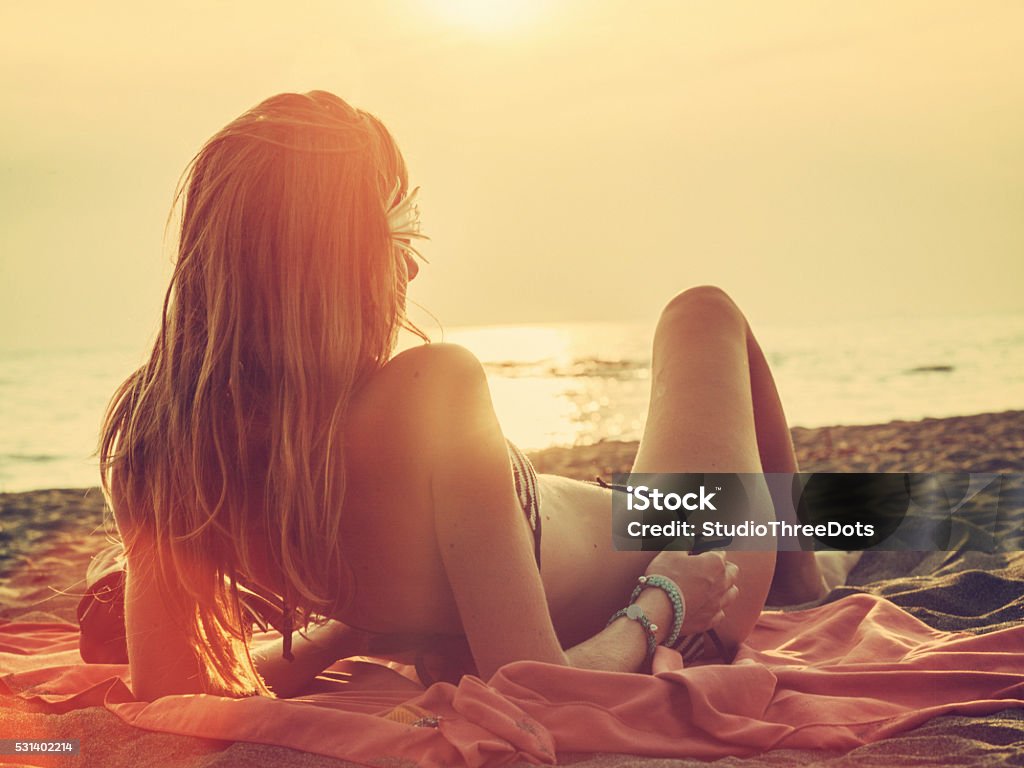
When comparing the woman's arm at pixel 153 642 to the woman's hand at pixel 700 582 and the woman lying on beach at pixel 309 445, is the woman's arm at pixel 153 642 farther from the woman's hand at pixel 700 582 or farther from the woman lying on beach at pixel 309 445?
the woman's hand at pixel 700 582

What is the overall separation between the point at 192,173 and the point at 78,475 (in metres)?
8.96

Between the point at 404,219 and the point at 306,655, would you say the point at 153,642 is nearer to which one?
the point at 306,655

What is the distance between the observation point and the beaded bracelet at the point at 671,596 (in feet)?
6.72

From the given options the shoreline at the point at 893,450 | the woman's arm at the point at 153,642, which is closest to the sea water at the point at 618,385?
the shoreline at the point at 893,450

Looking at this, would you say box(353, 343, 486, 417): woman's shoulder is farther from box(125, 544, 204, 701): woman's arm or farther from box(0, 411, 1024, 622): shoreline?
box(0, 411, 1024, 622): shoreline

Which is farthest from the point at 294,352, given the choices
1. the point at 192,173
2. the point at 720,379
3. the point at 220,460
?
the point at 720,379

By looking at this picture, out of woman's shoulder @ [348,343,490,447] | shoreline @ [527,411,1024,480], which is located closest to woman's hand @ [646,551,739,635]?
woman's shoulder @ [348,343,490,447]

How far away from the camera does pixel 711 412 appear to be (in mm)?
2621

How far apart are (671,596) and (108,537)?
4.18 ft

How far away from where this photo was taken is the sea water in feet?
40.6

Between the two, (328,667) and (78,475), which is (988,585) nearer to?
(328,667)

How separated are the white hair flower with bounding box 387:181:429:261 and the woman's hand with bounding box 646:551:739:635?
2.98ft

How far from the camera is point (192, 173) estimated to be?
1.81m

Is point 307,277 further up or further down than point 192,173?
further down
